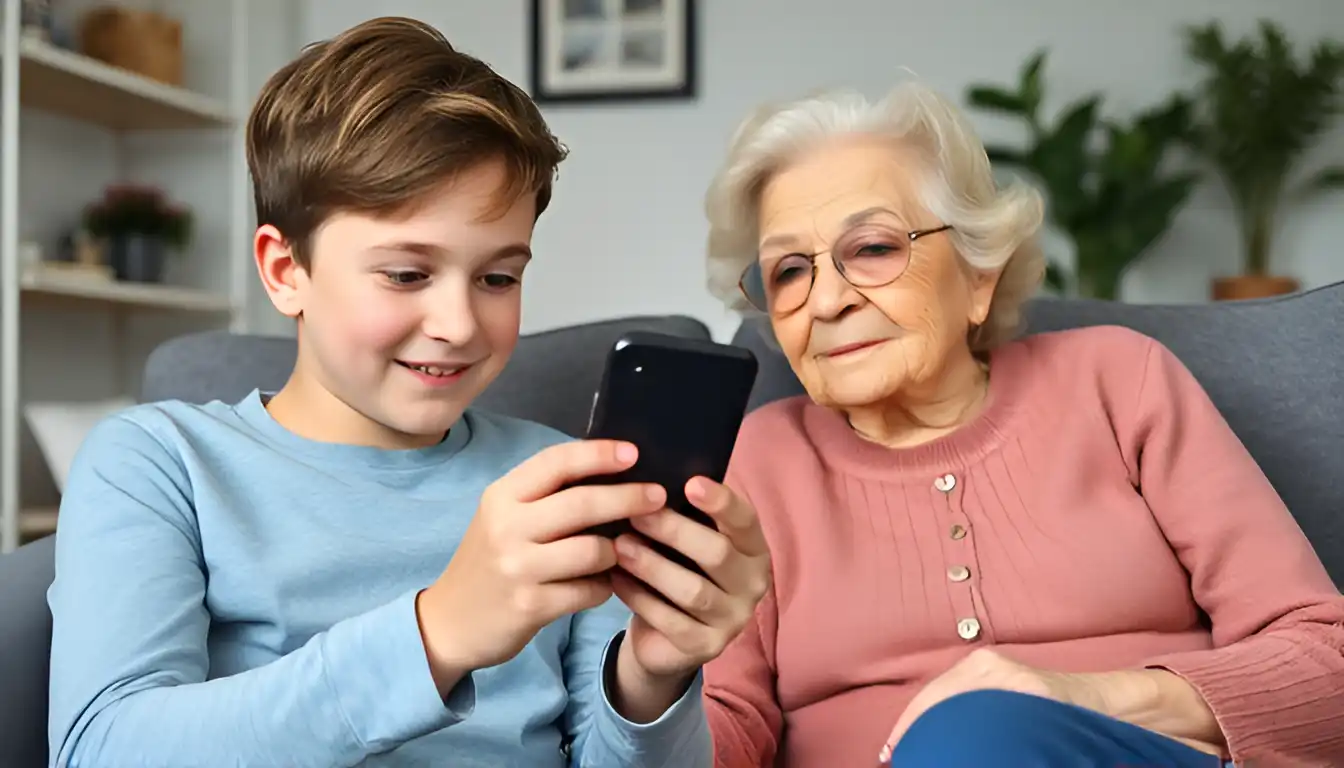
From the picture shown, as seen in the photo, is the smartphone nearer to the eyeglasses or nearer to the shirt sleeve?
the shirt sleeve

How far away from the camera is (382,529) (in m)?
0.99

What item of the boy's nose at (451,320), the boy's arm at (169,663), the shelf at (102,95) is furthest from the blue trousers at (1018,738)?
the shelf at (102,95)

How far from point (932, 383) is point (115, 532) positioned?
836mm

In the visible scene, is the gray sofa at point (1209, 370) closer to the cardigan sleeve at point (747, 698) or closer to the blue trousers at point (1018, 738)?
the cardigan sleeve at point (747, 698)

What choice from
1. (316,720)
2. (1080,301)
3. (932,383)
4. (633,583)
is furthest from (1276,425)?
(316,720)

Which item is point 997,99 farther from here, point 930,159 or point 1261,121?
point 930,159

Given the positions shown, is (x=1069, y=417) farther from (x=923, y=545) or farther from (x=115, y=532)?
(x=115, y=532)

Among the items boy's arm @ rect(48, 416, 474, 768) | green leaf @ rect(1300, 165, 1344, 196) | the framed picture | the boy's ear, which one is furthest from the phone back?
green leaf @ rect(1300, 165, 1344, 196)

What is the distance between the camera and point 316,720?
0.74 metres

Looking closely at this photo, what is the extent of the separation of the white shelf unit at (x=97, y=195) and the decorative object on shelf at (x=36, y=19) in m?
0.05

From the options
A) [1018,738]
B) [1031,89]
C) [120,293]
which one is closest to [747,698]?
[1018,738]

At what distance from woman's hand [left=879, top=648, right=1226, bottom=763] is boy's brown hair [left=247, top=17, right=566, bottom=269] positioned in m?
0.52

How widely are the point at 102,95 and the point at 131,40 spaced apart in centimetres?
16

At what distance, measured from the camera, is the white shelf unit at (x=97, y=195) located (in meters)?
2.48
